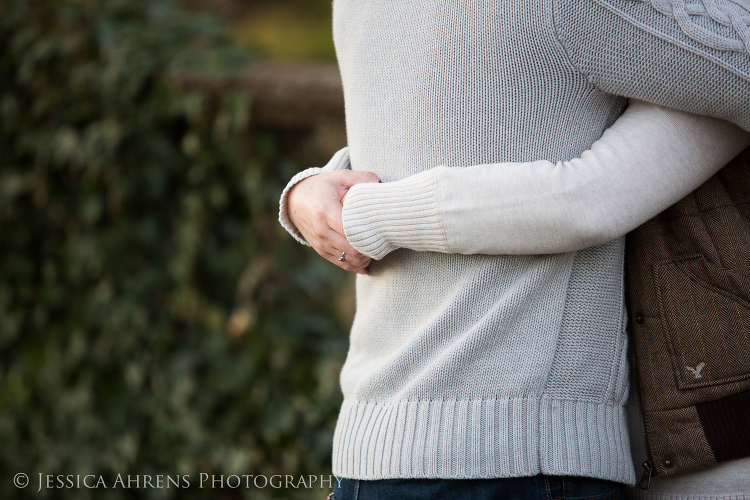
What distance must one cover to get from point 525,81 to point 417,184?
204mm

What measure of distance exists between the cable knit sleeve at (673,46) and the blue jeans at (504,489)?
1.75 feet

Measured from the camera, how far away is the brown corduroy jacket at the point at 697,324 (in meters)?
0.90

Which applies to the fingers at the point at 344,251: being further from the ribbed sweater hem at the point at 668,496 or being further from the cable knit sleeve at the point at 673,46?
the ribbed sweater hem at the point at 668,496

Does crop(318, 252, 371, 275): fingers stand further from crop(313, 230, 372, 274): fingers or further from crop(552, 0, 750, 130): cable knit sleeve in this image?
crop(552, 0, 750, 130): cable knit sleeve

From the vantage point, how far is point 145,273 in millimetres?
2600

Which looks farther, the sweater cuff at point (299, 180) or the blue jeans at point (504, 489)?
the sweater cuff at point (299, 180)

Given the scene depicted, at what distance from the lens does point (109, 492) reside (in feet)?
8.89

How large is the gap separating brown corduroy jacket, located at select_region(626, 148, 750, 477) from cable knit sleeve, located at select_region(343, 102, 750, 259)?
0.07 meters

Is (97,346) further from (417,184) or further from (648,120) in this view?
(648,120)

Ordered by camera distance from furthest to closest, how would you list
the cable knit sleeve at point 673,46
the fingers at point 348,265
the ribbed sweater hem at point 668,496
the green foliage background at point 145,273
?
the green foliage background at point 145,273
the fingers at point 348,265
the ribbed sweater hem at point 668,496
the cable knit sleeve at point 673,46

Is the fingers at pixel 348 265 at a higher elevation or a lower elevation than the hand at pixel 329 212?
lower

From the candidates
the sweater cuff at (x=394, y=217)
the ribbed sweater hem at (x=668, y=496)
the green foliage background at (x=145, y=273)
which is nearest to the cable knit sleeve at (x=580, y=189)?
the sweater cuff at (x=394, y=217)

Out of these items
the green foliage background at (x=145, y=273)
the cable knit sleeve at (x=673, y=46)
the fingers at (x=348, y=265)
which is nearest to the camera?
the cable knit sleeve at (x=673, y=46)

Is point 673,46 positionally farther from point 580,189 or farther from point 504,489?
point 504,489
